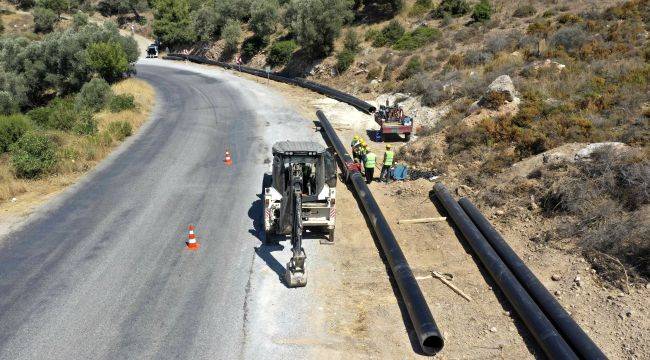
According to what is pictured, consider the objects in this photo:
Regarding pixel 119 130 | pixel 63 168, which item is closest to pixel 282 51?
pixel 119 130

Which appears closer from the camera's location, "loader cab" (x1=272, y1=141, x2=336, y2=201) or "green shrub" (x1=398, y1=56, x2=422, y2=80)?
"loader cab" (x1=272, y1=141, x2=336, y2=201)

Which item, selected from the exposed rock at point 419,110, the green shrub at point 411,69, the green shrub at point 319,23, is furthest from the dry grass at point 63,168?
the green shrub at point 319,23

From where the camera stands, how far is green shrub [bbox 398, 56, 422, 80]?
3366 cm

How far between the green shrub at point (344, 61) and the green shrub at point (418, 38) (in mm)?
3968

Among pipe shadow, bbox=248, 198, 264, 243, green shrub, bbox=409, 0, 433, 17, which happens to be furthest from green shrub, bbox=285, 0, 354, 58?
pipe shadow, bbox=248, 198, 264, 243

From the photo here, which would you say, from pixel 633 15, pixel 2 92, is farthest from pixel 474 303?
pixel 2 92

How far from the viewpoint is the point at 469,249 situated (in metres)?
13.7

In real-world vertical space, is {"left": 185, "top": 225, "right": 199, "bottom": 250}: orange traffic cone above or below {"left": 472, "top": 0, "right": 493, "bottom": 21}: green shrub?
below

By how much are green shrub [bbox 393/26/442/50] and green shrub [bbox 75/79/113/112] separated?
77.1 ft

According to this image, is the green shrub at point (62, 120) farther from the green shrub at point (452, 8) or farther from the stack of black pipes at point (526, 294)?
the green shrub at point (452, 8)

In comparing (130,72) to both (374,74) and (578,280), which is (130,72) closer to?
(374,74)

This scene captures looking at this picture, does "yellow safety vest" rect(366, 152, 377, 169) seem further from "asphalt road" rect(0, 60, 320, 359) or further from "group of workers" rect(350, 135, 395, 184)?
"asphalt road" rect(0, 60, 320, 359)

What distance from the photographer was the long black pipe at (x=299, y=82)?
3073 centimetres

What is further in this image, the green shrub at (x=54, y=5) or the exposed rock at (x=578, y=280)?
the green shrub at (x=54, y=5)
